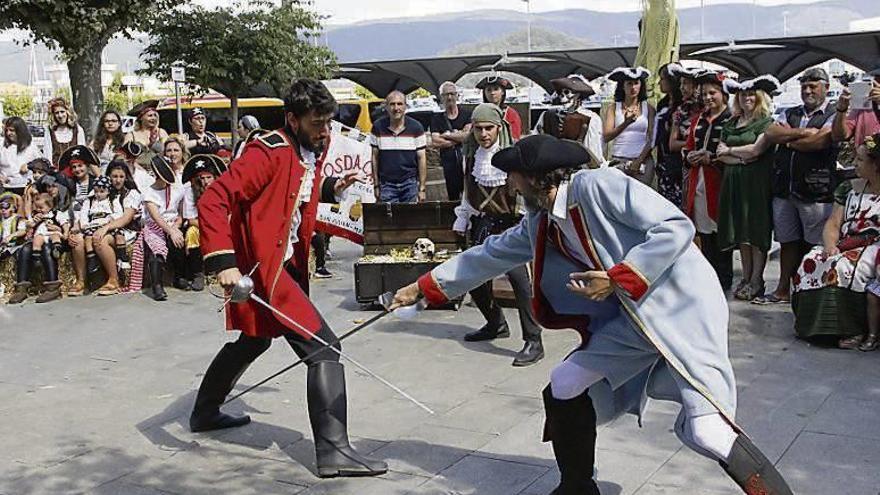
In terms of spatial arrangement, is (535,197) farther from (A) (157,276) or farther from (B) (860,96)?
(A) (157,276)

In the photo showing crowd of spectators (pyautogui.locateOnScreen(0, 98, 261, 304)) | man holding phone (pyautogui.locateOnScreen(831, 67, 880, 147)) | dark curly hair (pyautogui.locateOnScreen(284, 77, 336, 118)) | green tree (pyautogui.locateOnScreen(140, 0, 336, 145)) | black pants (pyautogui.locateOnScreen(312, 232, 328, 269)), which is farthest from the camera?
green tree (pyautogui.locateOnScreen(140, 0, 336, 145))

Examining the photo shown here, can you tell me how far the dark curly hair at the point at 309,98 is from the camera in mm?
4926

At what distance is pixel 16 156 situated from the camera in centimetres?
1122

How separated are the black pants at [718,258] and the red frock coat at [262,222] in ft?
15.4

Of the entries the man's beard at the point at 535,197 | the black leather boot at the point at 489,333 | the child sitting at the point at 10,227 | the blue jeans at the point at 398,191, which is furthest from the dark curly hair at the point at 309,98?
the child sitting at the point at 10,227

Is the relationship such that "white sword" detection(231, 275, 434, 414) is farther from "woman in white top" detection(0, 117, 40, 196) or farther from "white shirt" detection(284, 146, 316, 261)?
"woman in white top" detection(0, 117, 40, 196)

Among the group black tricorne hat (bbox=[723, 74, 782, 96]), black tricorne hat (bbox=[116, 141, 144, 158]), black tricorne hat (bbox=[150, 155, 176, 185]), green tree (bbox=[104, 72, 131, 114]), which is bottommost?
black tricorne hat (bbox=[150, 155, 176, 185])

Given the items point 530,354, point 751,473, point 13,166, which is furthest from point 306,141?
point 13,166

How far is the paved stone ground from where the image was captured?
4793 mm

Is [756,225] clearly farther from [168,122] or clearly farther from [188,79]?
[168,122]

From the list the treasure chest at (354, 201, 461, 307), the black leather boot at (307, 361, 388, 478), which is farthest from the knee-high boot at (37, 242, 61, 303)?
the black leather boot at (307, 361, 388, 478)

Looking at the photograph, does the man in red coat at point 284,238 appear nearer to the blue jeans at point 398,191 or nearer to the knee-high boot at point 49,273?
the blue jeans at point 398,191

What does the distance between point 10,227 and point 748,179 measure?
22.5 feet

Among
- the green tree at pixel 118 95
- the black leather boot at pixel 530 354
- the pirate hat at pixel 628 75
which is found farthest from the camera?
the green tree at pixel 118 95
